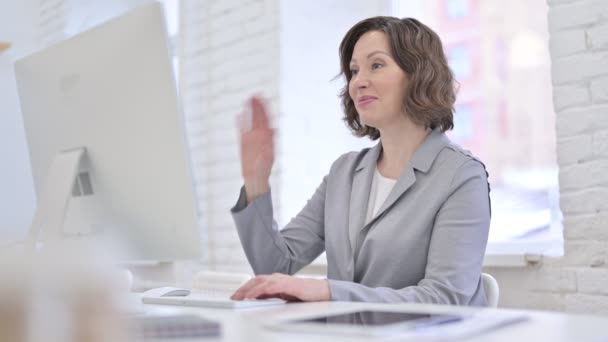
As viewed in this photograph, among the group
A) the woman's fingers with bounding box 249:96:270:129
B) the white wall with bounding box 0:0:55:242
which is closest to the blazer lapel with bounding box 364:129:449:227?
the woman's fingers with bounding box 249:96:270:129

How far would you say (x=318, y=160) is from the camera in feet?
9.34

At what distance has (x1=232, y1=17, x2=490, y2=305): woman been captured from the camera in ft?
4.70

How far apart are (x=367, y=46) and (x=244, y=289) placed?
849mm

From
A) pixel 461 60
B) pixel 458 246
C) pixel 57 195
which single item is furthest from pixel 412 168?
pixel 461 60

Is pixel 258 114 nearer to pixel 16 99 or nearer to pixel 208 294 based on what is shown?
pixel 208 294

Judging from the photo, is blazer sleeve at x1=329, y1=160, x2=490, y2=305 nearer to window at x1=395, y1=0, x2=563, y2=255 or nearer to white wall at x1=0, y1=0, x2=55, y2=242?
window at x1=395, y1=0, x2=563, y2=255

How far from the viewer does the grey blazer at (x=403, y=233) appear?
143cm

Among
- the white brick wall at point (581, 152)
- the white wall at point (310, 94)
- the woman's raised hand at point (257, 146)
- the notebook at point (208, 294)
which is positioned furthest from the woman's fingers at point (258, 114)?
the white wall at point (310, 94)

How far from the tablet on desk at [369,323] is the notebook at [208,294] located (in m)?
0.29

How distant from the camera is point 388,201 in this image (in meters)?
1.60

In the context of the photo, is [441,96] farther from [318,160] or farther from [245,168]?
[318,160]

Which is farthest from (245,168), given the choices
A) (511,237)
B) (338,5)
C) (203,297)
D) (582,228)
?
(338,5)

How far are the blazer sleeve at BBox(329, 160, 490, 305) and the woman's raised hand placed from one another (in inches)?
14.4

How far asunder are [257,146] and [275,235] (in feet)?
0.91
